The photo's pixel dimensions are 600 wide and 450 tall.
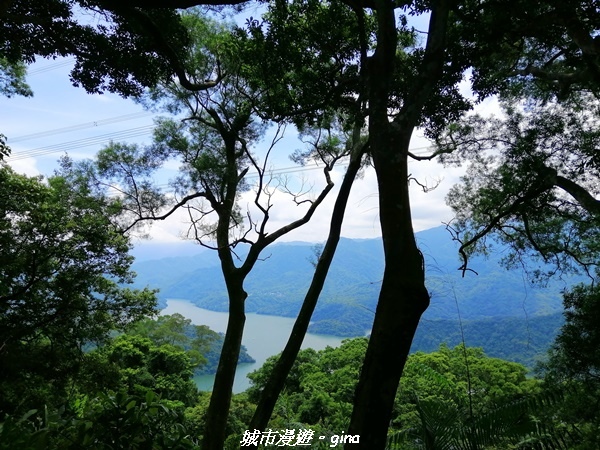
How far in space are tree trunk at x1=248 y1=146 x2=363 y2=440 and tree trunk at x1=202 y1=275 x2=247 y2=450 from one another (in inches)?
57.8

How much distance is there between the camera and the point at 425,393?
42.2ft

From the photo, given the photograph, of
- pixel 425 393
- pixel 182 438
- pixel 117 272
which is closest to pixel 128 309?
pixel 117 272

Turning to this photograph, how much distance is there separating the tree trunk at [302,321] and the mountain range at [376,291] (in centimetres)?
56

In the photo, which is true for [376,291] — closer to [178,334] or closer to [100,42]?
[100,42]

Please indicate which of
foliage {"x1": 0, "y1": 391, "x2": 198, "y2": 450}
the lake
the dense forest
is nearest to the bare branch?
the dense forest

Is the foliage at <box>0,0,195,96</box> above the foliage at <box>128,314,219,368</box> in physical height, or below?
above

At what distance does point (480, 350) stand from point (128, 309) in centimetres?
1615

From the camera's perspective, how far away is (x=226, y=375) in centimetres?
579

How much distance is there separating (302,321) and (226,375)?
1916 millimetres

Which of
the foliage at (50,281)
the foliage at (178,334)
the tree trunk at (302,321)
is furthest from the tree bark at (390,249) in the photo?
the foliage at (178,334)

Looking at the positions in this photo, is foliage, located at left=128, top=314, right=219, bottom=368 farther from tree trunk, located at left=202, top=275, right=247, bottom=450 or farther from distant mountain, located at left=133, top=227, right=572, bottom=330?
tree trunk, located at left=202, top=275, right=247, bottom=450

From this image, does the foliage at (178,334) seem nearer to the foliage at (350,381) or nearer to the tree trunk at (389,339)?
A: the foliage at (350,381)

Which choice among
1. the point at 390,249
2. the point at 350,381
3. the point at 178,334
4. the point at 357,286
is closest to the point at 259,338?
the point at 178,334

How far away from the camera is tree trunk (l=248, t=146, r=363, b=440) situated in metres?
4.32
